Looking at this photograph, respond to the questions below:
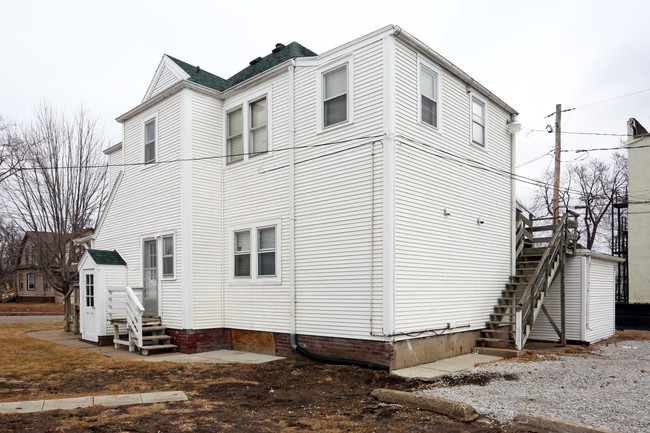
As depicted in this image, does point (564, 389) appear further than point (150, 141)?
No

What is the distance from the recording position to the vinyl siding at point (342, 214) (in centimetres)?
1029

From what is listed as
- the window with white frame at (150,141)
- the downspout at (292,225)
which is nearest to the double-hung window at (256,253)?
the downspout at (292,225)

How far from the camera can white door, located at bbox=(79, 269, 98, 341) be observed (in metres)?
14.8

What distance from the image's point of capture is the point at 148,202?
14578 millimetres

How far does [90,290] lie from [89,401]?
828 centimetres

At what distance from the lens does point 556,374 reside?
9.70 m

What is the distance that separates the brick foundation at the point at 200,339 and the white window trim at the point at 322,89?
19.1 ft

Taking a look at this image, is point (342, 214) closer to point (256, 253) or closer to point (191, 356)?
point (256, 253)

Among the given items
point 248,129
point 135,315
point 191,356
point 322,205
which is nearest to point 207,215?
point 248,129

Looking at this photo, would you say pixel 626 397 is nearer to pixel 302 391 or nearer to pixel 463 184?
pixel 302 391

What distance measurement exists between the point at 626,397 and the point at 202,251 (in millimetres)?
9599

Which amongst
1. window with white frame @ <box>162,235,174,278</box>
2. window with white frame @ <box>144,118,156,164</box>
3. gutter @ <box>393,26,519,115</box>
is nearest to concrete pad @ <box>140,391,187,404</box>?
window with white frame @ <box>162,235,174,278</box>

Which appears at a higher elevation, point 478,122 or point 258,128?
point 478,122

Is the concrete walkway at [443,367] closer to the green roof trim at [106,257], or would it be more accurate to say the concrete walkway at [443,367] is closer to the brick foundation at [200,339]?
the brick foundation at [200,339]
